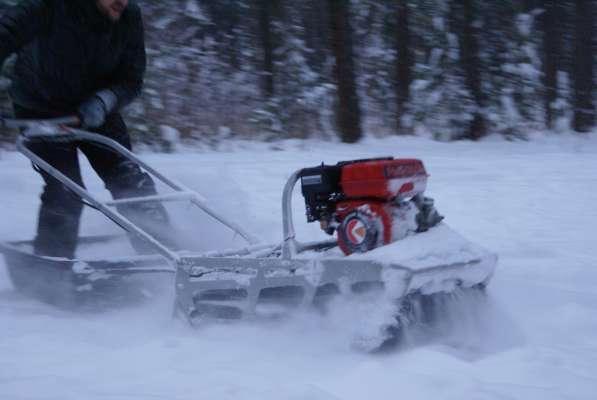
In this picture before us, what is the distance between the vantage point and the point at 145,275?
334 cm

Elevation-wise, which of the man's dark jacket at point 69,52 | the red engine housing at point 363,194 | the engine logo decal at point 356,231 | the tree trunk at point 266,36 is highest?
the tree trunk at point 266,36

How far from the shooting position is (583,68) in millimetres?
12750

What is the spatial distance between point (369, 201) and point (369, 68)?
32.9 feet

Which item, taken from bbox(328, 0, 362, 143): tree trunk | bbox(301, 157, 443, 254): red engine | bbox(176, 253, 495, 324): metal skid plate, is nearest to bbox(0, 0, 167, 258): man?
bbox(176, 253, 495, 324): metal skid plate

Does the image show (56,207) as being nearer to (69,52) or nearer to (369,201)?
(69,52)

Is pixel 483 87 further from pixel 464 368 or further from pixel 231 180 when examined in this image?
pixel 464 368

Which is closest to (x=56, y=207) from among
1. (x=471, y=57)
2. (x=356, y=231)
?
(x=356, y=231)

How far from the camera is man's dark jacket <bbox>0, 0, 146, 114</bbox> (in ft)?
9.94

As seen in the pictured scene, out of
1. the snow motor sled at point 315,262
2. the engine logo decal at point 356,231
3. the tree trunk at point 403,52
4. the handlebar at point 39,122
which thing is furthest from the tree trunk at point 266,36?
the engine logo decal at point 356,231

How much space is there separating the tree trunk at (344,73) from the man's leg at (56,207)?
248 inches

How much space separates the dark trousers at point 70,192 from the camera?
3506 millimetres

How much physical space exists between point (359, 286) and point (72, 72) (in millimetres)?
Result: 1891

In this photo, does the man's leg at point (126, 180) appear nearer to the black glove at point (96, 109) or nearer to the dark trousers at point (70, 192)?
the dark trousers at point (70, 192)

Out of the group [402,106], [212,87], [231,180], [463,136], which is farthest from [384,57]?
[231,180]
